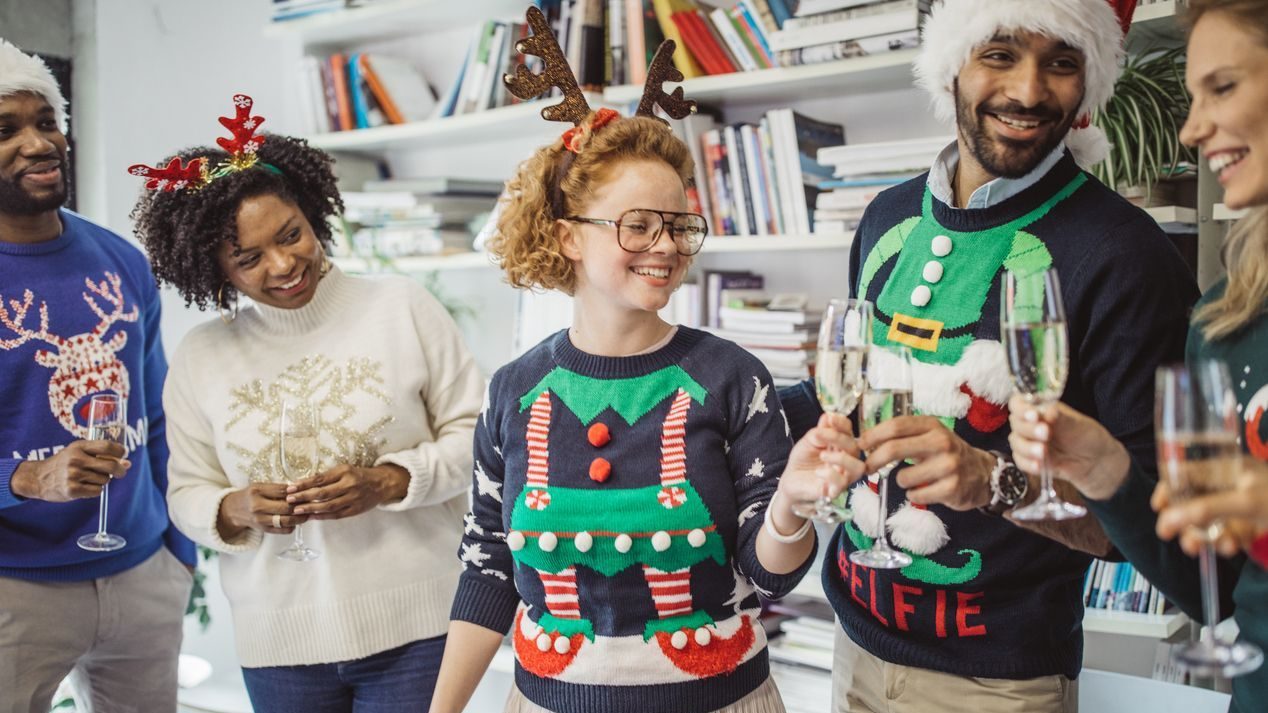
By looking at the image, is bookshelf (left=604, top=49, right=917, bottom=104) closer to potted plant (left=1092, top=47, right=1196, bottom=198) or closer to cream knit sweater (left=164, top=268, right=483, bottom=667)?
potted plant (left=1092, top=47, right=1196, bottom=198)

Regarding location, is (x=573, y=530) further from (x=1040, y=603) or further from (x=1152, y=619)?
(x=1152, y=619)

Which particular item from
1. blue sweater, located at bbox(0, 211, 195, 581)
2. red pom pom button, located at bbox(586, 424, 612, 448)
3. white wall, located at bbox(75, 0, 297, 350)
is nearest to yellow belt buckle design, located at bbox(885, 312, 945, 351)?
red pom pom button, located at bbox(586, 424, 612, 448)

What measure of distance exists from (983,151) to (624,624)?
32.1 inches

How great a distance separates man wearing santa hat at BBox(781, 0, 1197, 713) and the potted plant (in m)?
0.65

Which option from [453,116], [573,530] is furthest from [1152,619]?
[453,116]

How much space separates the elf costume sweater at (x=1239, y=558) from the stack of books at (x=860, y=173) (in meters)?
1.39

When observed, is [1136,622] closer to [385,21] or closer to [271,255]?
[271,255]

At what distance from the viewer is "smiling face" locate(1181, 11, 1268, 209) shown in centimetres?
107

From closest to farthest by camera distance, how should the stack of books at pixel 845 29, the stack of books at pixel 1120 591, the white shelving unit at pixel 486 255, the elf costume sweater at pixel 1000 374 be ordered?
the elf costume sweater at pixel 1000 374, the stack of books at pixel 1120 591, the stack of books at pixel 845 29, the white shelving unit at pixel 486 255

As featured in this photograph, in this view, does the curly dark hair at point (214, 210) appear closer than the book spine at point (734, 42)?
Yes

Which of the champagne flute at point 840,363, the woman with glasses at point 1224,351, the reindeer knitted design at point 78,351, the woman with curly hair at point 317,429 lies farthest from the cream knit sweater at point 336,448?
the woman with glasses at point 1224,351

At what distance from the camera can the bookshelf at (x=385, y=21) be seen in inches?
137

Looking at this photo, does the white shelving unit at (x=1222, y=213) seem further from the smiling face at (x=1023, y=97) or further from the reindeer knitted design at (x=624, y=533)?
the reindeer knitted design at (x=624, y=533)

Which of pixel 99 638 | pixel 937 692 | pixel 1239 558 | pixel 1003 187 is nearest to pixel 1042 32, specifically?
pixel 1003 187
